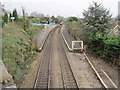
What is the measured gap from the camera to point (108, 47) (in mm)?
12672

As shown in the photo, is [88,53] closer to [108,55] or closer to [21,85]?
[108,55]

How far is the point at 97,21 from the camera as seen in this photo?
17.0m

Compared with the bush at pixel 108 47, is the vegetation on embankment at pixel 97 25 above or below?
above

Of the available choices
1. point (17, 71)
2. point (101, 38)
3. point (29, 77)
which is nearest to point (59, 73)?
point (29, 77)

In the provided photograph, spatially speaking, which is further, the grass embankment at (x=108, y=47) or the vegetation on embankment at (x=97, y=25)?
the vegetation on embankment at (x=97, y=25)

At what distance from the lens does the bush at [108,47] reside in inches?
462

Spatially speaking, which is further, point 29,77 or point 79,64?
point 79,64

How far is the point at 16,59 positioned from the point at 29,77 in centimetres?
208

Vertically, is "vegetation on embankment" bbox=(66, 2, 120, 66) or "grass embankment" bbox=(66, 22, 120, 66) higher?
"vegetation on embankment" bbox=(66, 2, 120, 66)

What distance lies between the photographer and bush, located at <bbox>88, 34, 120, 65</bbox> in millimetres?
11725

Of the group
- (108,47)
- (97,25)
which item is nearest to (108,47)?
(108,47)

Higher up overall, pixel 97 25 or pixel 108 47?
pixel 97 25

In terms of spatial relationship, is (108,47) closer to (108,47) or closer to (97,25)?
(108,47)

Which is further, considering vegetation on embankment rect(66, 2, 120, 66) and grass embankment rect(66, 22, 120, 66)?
vegetation on embankment rect(66, 2, 120, 66)
